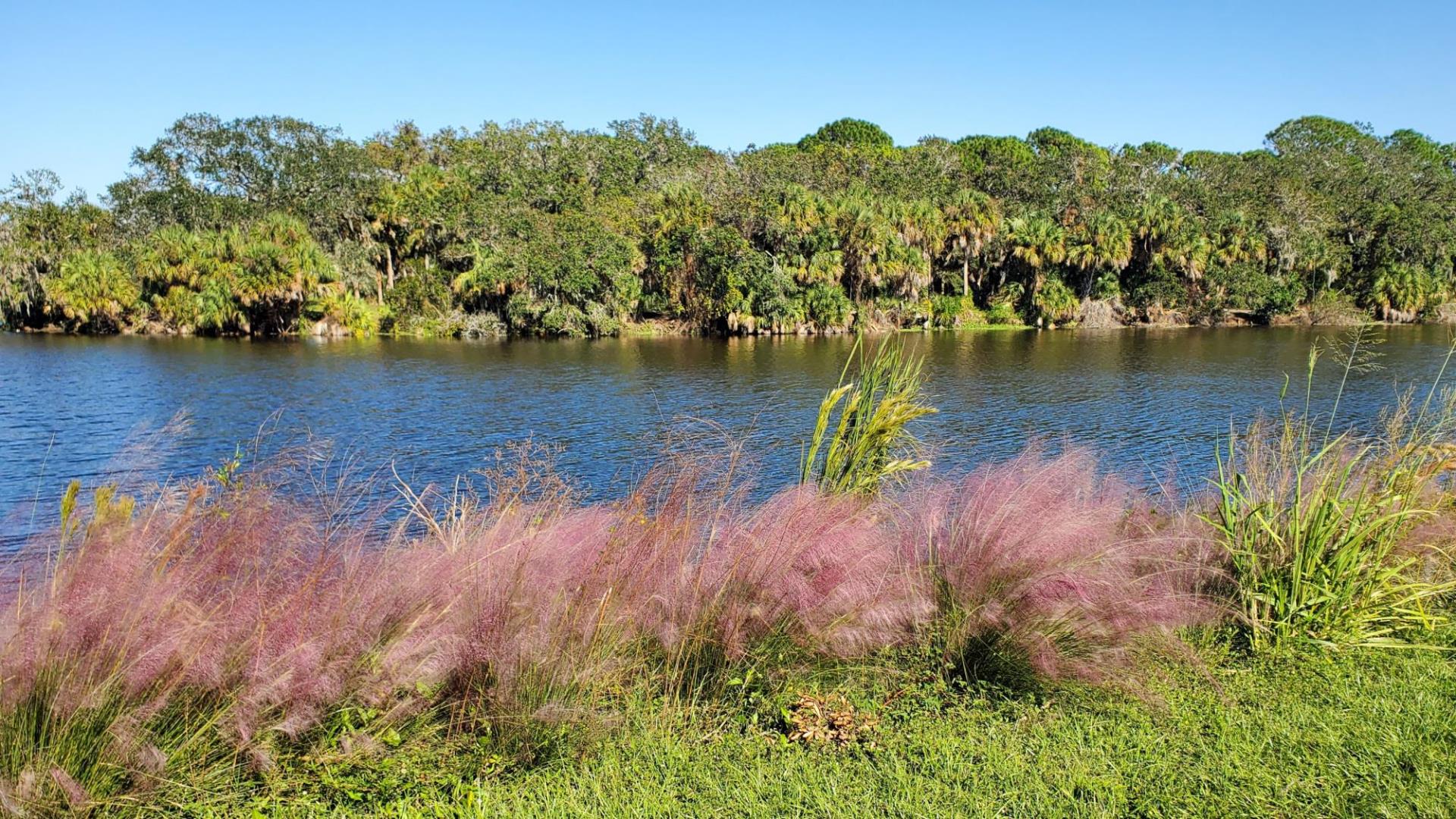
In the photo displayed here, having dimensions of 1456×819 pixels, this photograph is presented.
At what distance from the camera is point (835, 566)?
4.30m

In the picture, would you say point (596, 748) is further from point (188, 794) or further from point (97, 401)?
point (97, 401)

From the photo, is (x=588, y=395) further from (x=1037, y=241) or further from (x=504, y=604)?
(x=1037, y=241)

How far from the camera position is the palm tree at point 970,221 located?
50.5m

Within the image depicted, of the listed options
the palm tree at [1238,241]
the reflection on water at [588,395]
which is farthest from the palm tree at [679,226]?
the palm tree at [1238,241]

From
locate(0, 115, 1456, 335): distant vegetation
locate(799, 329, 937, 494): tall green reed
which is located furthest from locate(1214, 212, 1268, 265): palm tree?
locate(799, 329, 937, 494): tall green reed

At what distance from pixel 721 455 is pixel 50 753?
3.12 meters

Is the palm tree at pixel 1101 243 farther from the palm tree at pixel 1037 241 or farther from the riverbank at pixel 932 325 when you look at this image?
the riverbank at pixel 932 325

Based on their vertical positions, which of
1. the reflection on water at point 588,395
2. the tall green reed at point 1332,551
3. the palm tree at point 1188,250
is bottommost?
the reflection on water at point 588,395

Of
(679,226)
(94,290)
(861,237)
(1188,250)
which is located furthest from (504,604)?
(1188,250)

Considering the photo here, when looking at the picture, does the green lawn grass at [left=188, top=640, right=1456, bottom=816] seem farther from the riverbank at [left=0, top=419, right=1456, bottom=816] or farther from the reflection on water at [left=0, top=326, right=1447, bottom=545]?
the reflection on water at [left=0, top=326, right=1447, bottom=545]

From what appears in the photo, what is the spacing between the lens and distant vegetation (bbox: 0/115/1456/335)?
43.9 meters

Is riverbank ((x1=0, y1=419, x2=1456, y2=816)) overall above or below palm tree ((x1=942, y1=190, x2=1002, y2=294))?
below

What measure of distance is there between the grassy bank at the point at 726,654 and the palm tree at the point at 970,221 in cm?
4735

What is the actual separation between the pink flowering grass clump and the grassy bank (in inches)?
0.6
